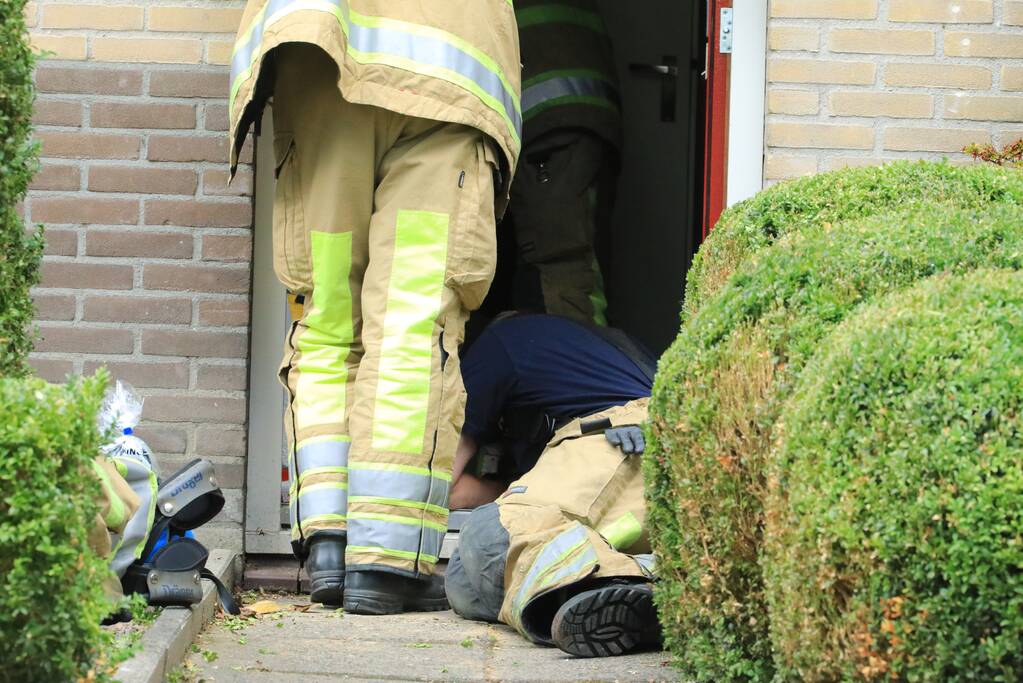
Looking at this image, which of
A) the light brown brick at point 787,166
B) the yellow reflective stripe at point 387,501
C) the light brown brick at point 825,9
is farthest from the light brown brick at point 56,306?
the light brown brick at point 825,9

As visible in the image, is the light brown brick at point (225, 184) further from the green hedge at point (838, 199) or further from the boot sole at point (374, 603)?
the green hedge at point (838, 199)

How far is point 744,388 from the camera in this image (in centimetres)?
278

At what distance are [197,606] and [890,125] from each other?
279cm

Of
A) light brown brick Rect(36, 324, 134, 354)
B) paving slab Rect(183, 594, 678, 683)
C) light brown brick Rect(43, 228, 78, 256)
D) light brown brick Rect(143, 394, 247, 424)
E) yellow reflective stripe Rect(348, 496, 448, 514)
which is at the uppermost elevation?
light brown brick Rect(43, 228, 78, 256)

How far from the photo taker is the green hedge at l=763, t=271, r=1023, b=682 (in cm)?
195

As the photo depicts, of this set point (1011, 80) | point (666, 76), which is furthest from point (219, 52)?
point (666, 76)

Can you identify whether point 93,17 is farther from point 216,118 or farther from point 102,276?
point 102,276

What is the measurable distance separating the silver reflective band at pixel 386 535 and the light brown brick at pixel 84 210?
5.08ft

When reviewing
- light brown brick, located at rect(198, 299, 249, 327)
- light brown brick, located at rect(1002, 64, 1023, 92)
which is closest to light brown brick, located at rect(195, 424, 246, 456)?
light brown brick, located at rect(198, 299, 249, 327)

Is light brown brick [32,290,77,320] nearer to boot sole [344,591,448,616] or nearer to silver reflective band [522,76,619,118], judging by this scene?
boot sole [344,591,448,616]

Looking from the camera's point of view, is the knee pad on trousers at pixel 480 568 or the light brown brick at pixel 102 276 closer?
the knee pad on trousers at pixel 480 568

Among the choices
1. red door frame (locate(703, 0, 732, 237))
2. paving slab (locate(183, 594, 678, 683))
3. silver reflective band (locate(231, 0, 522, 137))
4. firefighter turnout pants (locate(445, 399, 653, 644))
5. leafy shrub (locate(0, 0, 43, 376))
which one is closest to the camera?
leafy shrub (locate(0, 0, 43, 376))

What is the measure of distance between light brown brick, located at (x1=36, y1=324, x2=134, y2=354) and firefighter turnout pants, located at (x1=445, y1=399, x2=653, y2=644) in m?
1.49

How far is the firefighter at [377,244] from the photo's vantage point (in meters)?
4.00
